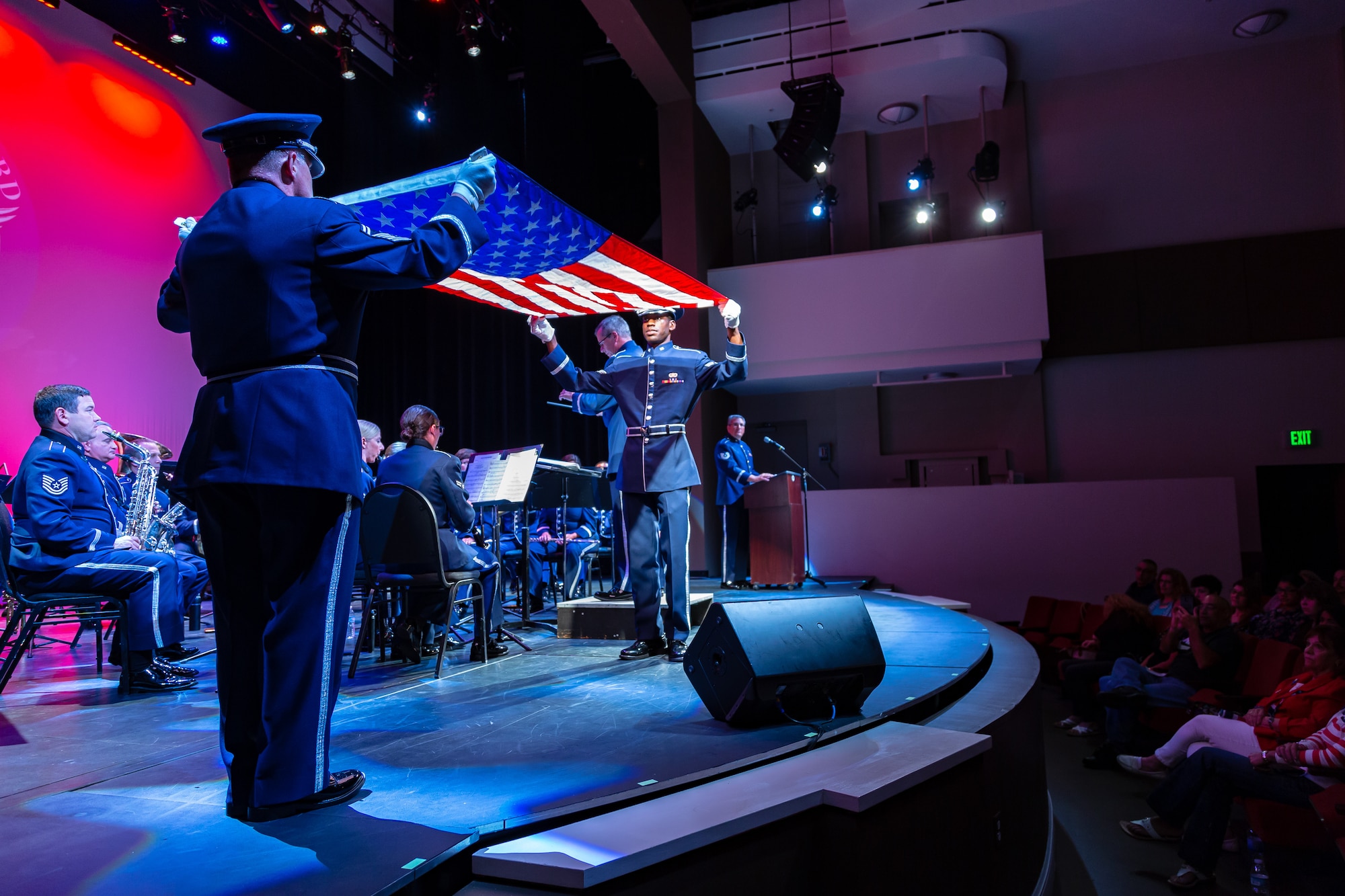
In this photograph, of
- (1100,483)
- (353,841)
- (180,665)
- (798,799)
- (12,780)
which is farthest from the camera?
(1100,483)

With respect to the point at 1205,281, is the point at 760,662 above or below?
below

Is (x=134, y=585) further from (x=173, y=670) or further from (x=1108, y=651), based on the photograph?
(x=1108, y=651)

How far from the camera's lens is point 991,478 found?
986 cm

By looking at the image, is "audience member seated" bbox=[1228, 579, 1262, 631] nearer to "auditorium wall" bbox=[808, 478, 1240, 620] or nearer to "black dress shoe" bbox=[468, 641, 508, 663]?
"auditorium wall" bbox=[808, 478, 1240, 620]

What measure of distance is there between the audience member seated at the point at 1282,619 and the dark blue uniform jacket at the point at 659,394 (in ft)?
11.4

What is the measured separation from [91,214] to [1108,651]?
897 centimetres

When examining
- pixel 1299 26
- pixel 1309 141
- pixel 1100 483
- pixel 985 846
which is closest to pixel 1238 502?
pixel 1100 483

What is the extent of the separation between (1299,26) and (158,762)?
469 inches

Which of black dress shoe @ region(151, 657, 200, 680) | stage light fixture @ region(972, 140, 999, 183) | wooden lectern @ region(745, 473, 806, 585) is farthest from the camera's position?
stage light fixture @ region(972, 140, 999, 183)

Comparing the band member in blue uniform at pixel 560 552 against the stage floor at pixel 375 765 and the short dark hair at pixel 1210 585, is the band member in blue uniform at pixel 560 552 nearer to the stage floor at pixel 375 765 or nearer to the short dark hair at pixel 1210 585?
the stage floor at pixel 375 765

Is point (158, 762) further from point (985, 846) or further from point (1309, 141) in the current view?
point (1309, 141)

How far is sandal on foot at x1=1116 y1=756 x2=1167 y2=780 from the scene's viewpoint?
4.18 metres

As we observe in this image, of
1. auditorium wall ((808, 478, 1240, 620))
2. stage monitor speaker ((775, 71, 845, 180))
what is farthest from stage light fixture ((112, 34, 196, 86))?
auditorium wall ((808, 478, 1240, 620))

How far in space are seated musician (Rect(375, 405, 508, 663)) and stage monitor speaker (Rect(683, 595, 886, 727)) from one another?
160cm
